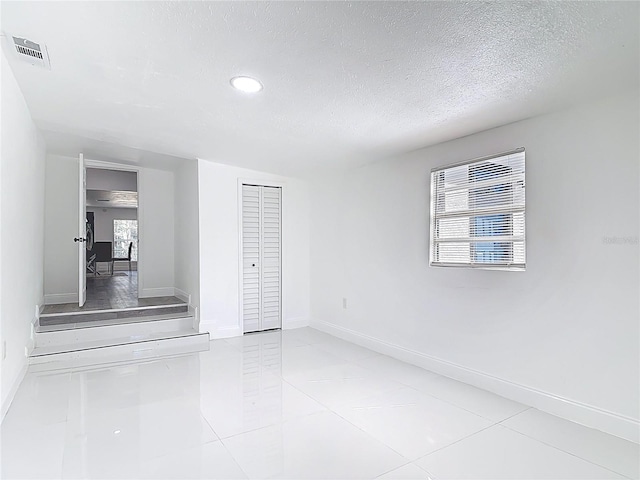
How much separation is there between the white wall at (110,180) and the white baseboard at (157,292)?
2978mm

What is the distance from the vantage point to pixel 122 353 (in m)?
4.06

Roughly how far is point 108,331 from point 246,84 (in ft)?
11.6

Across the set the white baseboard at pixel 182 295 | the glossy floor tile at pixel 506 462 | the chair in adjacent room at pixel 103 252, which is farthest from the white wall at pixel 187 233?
the chair in adjacent room at pixel 103 252

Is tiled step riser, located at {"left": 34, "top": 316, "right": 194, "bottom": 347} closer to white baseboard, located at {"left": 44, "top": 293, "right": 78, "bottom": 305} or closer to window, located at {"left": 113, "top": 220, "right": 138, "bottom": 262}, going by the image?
white baseboard, located at {"left": 44, "top": 293, "right": 78, "bottom": 305}

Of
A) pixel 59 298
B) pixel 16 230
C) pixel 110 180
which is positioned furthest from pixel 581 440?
pixel 110 180

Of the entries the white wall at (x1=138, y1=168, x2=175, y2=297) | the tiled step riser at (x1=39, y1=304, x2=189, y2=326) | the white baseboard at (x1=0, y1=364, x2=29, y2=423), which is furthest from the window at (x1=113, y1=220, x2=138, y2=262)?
the white baseboard at (x1=0, y1=364, x2=29, y2=423)

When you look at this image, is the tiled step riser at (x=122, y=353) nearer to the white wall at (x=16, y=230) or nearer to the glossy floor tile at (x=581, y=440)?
the white wall at (x=16, y=230)

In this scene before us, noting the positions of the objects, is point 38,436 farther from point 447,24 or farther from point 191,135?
point 447,24

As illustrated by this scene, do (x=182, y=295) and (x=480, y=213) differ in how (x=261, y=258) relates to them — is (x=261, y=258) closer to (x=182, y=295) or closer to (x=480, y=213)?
(x=182, y=295)

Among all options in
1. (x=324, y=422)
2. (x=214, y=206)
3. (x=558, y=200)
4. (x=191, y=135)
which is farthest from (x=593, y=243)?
(x=214, y=206)

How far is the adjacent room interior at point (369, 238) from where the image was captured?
1.93 m

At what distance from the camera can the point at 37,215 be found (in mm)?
4504

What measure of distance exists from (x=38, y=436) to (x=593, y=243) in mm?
3771

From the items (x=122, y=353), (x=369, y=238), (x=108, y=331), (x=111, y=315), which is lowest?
(x=122, y=353)
